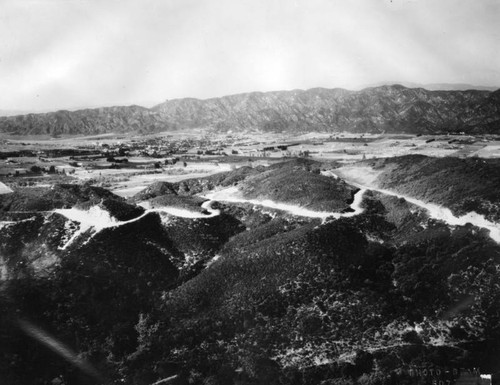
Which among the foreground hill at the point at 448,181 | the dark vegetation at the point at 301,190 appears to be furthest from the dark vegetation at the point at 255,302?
Answer: the dark vegetation at the point at 301,190

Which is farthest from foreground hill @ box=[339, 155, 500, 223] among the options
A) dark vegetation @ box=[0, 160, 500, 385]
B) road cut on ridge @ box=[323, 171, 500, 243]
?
dark vegetation @ box=[0, 160, 500, 385]

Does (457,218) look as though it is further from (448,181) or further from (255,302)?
(255,302)

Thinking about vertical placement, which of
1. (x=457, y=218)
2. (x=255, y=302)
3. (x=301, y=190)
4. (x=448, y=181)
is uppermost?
(x=448, y=181)

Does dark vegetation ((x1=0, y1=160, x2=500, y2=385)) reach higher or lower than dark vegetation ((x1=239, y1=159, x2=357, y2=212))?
lower

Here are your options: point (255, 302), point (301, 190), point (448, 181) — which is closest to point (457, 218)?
point (448, 181)

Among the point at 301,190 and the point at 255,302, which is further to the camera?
the point at 301,190

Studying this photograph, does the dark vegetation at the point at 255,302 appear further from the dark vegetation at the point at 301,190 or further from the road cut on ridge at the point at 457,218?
the dark vegetation at the point at 301,190

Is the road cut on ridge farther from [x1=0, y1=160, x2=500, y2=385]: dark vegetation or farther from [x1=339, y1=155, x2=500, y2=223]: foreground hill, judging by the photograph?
[x1=0, y1=160, x2=500, y2=385]: dark vegetation

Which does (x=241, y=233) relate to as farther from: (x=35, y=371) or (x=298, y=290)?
(x=35, y=371)

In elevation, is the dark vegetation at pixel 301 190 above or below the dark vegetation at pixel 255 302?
above
